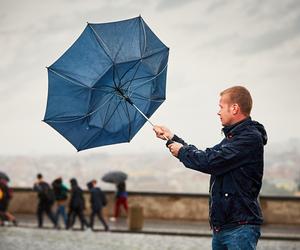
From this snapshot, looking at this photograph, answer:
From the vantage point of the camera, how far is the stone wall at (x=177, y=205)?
2148cm

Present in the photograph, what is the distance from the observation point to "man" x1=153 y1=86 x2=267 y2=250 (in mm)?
4293

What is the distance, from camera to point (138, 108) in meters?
5.55

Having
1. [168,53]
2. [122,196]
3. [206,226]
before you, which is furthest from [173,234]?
[168,53]

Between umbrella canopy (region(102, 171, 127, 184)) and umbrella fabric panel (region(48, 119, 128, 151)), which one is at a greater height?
umbrella fabric panel (region(48, 119, 128, 151))

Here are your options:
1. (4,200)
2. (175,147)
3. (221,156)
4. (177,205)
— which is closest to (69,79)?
(175,147)

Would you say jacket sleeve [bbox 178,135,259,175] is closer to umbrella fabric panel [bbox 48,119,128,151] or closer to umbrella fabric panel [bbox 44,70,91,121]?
umbrella fabric panel [bbox 48,119,128,151]

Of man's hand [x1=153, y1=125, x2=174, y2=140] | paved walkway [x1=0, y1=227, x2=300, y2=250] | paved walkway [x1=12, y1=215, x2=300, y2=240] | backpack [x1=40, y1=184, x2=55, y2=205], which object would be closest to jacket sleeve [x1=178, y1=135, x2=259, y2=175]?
man's hand [x1=153, y1=125, x2=174, y2=140]

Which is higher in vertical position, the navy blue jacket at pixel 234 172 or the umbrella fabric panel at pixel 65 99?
the umbrella fabric panel at pixel 65 99

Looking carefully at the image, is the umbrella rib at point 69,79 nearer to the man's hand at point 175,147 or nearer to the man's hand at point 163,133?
the man's hand at point 163,133

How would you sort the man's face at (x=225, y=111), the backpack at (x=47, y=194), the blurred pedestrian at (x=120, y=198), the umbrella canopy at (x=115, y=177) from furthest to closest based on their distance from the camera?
the umbrella canopy at (x=115, y=177)
the blurred pedestrian at (x=120, y=198)
the backpack at (x=47, y=194)
the man's face at (x=225, y=111)

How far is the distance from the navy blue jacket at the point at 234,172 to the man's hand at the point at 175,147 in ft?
0.12

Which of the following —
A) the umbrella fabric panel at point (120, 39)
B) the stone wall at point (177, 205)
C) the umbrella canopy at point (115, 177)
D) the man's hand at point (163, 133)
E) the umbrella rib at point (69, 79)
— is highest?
the umbrella fabric panel at point (120, 39)

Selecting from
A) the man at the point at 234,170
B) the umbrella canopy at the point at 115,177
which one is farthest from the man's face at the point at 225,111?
the umbrella canopy at the point at 115,177

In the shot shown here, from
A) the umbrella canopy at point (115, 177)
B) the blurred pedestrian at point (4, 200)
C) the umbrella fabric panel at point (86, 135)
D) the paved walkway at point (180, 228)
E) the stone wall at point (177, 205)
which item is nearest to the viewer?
the umbrella fabric panel at point (86, 135)
